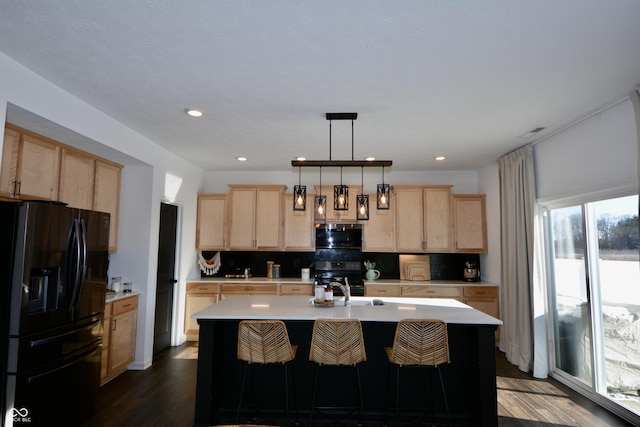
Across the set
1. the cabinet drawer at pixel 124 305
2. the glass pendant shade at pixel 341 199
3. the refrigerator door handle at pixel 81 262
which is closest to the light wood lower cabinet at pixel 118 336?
the cabinet drawer at pixel 124 305

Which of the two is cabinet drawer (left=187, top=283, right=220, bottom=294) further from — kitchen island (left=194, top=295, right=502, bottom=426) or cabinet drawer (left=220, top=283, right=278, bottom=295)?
kitchen island (left=194, top=295, right=502, bottom=426)

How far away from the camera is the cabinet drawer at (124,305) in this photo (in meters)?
3.79

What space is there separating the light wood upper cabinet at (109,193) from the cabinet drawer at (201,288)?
139 centimetres

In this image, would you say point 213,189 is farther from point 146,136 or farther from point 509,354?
point 509,354

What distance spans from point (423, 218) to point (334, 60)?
3.74 m

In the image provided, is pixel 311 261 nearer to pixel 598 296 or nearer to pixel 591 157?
pixel 598 296

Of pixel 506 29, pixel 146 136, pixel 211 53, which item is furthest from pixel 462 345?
pixel 146 136

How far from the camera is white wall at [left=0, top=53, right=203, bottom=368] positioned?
262cm

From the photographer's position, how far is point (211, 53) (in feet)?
7.64

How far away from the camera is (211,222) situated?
5.72 meters

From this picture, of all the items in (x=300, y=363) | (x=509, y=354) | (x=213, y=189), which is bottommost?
(x=509, y=354)

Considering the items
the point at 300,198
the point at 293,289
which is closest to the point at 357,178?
the point at 293,289

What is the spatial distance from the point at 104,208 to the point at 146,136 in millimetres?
941

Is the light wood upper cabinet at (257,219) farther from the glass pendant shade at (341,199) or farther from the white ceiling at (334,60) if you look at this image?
the glass pendant shade at (341,199)
